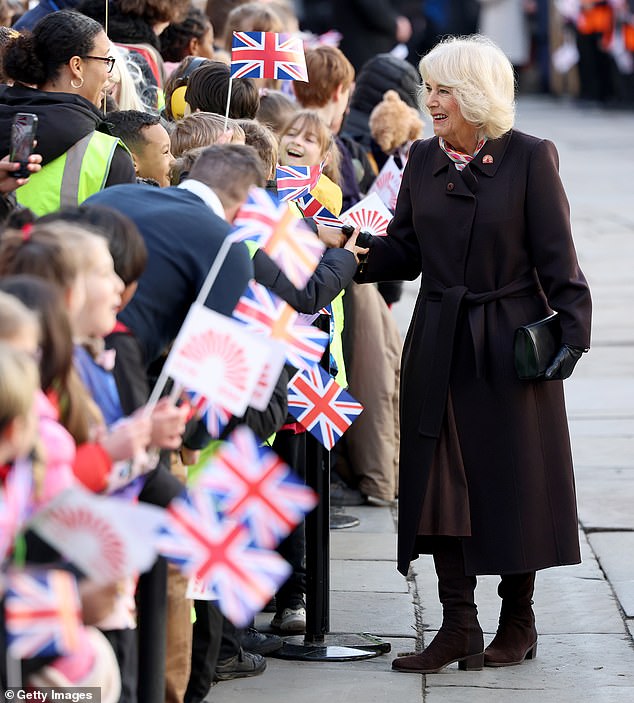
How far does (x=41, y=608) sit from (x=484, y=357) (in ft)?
7.76

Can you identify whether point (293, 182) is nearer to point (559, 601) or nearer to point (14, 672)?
point (559, 601)

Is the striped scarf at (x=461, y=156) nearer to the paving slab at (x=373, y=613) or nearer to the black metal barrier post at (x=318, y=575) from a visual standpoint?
the black metal barrier post at (x=318, y=575)

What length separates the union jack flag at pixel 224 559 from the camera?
312 cm

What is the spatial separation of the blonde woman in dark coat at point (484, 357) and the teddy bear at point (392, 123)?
260 centimetres

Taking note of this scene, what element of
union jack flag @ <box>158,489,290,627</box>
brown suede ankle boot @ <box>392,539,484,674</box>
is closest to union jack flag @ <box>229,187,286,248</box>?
union jack flag @ <box>158,489,290,627</box>

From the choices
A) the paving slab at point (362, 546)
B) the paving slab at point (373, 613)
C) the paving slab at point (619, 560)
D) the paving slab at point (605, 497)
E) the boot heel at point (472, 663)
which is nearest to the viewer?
the boot heel at point (472, 663)

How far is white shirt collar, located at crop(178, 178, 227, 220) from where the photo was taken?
3994mm

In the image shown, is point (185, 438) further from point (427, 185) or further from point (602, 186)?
point (602, 186)

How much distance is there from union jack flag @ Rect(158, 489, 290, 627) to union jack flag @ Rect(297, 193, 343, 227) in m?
2.16

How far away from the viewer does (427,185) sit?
4.97 meters

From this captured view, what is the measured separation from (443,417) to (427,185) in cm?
75

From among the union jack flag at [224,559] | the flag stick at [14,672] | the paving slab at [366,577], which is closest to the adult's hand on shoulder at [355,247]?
the paving slab at [366,577]

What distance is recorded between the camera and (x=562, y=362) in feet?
15.6

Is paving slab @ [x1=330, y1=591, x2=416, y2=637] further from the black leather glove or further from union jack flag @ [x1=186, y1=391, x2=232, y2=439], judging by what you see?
union jack flag @ [x1=186, y1=391, x2=232, y2=439]
